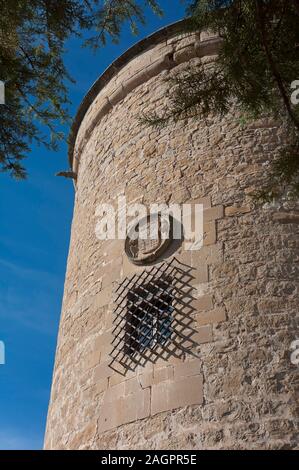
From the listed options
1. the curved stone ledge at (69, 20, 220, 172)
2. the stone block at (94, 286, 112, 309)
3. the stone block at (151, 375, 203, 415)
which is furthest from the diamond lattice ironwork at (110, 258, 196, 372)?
the curved stone ledge at (69, 20, 220, 172)

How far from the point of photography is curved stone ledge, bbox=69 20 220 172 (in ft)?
25.2

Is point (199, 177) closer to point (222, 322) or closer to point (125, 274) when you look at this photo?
point (125, 274)

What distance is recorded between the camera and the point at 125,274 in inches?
253

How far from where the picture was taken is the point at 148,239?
637 cm

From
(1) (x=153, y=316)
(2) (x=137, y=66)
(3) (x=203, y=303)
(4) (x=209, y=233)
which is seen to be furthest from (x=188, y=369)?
(2) (x=137, y=66)

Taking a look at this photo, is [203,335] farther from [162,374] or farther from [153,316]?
[153,316]

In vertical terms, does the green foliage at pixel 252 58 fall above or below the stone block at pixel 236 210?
above

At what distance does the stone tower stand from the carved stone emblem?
6 centimetres

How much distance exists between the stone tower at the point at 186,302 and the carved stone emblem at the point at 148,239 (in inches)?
2.4

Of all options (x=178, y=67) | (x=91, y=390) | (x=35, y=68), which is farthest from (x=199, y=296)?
(x=178, y=67)

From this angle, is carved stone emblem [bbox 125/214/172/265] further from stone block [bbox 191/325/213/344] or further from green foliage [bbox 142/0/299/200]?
green foliage [bbox 142/0/299/200]

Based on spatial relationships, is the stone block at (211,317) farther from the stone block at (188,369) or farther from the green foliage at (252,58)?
the green foliage at (252,58)

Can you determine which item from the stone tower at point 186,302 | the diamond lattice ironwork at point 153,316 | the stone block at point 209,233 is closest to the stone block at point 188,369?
the stone tower at point 186,302

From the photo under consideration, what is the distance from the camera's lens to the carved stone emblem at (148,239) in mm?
6223
